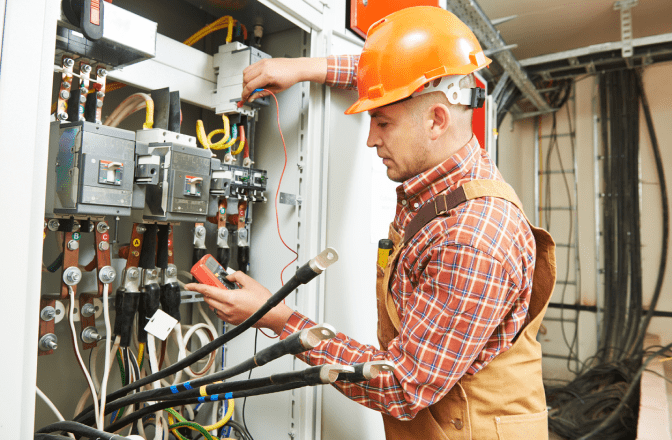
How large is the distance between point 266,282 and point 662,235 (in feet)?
11.7

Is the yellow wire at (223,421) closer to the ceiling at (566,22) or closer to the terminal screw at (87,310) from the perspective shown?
the terminal screw at (87,310)

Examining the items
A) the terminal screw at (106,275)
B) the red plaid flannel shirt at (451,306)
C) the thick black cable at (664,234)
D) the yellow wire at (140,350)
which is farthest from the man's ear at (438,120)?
the thick black cable at (664,234)

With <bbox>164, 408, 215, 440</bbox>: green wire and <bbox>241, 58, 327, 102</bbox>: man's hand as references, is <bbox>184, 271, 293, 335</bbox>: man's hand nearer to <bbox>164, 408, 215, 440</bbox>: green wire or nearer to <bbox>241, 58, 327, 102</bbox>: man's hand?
<bbox>164, 408, 215, 440</bbox>: green wire

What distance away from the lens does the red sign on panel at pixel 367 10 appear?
4.24 feet

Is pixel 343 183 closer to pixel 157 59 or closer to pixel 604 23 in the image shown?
pixel 157 59

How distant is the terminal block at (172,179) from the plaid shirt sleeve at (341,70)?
0.39m

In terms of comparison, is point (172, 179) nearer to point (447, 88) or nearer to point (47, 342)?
point (47, 342)

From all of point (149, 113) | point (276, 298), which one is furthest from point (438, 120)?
point (149, 113)

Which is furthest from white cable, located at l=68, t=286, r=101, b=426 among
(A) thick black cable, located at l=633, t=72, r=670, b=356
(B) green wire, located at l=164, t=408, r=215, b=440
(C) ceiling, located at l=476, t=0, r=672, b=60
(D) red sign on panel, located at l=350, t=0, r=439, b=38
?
(A) thick black cable, located at l=633, t=72, r=670, b=356

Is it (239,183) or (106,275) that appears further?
(239,183)

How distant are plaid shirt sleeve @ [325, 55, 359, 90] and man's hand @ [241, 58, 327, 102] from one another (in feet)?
0.05

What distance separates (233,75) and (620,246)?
3.59 metres

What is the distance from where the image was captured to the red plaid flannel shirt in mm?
768

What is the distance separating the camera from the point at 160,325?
1.01m
